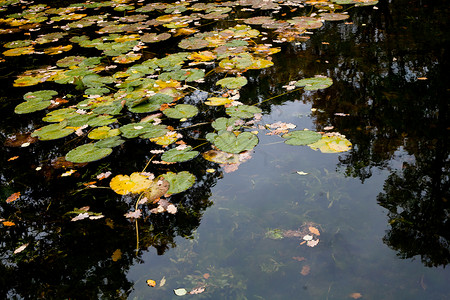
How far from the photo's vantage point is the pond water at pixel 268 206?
1.52m

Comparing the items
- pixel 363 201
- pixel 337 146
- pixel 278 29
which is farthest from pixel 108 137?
pixel 278 29

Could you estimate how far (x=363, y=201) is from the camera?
1.85 meters

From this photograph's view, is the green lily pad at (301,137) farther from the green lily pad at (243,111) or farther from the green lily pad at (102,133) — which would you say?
the green lily pad at (102,133)

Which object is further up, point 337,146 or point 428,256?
point 337,146

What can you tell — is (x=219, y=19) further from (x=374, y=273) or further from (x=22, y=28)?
(x=374, y=273)

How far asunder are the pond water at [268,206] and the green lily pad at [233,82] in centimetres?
7

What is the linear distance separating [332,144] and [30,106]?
8.83 feet

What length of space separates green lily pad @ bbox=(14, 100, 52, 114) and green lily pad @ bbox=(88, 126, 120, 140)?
2.60 ft

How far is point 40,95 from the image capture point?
3.27 metres

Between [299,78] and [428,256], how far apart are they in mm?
2065

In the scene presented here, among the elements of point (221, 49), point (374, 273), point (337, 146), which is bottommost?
point (374, 273)

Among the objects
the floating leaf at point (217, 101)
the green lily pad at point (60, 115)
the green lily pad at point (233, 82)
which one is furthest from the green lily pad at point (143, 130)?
the green lily pad at point (233, 82)

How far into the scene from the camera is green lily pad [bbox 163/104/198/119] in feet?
8.86

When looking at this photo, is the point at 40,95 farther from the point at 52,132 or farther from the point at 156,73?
the point at 156,73
